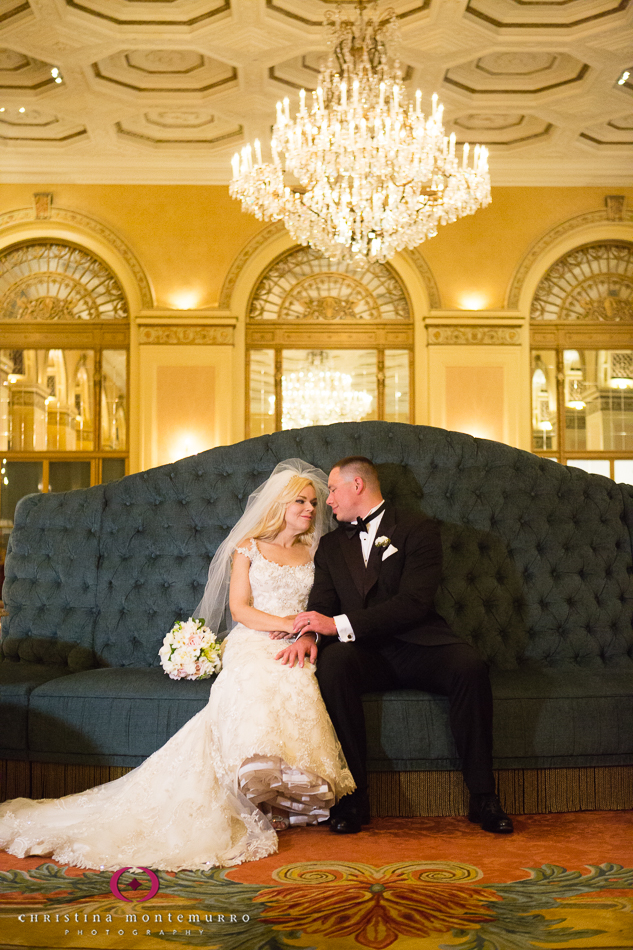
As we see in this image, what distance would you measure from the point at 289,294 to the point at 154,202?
207cm

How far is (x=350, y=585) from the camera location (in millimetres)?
3664

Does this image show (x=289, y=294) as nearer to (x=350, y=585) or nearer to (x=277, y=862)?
(x=350, y=585)

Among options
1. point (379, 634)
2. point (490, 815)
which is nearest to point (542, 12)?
point (379, 634)

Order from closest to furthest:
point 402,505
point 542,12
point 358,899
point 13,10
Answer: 1. point 358,899
2. point 402,505
3. point 13,10
4. point 542,12

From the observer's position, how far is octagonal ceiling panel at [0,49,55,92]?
29.2 feet

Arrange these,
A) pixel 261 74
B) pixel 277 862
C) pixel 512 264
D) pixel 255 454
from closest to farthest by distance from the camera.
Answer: pixel 277 862 → pixel 255 454 → pixel 261 74 → pixel 512 264

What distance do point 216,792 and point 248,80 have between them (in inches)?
326

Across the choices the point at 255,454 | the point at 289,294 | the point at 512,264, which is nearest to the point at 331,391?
the point at 289,294

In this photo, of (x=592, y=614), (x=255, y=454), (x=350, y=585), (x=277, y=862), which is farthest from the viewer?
(x=255, y=454)

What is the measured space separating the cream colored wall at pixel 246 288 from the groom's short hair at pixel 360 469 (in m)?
6.81

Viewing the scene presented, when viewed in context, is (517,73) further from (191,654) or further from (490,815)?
(490,815)

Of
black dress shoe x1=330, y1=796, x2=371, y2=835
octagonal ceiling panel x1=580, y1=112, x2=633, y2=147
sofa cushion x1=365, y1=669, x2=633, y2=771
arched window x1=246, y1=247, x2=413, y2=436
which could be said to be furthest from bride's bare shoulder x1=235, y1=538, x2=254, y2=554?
octagonal ceiling panel x1=580, y1=112, x2=633, y2=147

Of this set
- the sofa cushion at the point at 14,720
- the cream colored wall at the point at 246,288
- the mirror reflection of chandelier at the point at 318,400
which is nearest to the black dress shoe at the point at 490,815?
the sofa cushion at the point at 14,720

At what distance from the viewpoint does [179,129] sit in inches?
406
